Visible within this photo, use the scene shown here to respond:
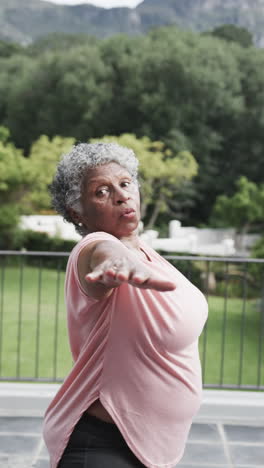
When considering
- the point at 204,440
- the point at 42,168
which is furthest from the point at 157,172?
the point at 204,440

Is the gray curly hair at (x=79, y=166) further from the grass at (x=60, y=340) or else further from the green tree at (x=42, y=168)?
the green tree at (x=42, y=168)

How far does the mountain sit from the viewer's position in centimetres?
3934

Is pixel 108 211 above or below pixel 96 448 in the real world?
above

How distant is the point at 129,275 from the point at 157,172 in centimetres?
1733

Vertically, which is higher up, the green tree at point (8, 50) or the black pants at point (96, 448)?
the green tree at point (8, 50)

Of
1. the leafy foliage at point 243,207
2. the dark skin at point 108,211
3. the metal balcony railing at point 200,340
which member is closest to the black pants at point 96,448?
the dark skin at point 108,211

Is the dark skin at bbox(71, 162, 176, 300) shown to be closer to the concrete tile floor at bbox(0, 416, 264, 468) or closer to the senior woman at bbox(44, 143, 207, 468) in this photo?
the senior woman at bbox(44, 143, 207, 468)

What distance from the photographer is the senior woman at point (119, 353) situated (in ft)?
3.48

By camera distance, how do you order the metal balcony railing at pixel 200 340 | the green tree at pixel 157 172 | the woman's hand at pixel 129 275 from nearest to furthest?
the woman's hand at pixel 129 275, the metal balcony railing at pixel 200 340, the green tree at pixel 157 172

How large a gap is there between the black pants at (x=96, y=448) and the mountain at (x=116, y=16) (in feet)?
124

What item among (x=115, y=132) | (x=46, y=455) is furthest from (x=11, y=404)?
(x=115, y=132)

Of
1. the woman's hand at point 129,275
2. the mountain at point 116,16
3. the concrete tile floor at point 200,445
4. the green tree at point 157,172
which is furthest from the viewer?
the mountain at point 116,16

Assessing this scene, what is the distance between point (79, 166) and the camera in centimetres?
116

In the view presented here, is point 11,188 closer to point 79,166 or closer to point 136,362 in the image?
point 79,166
